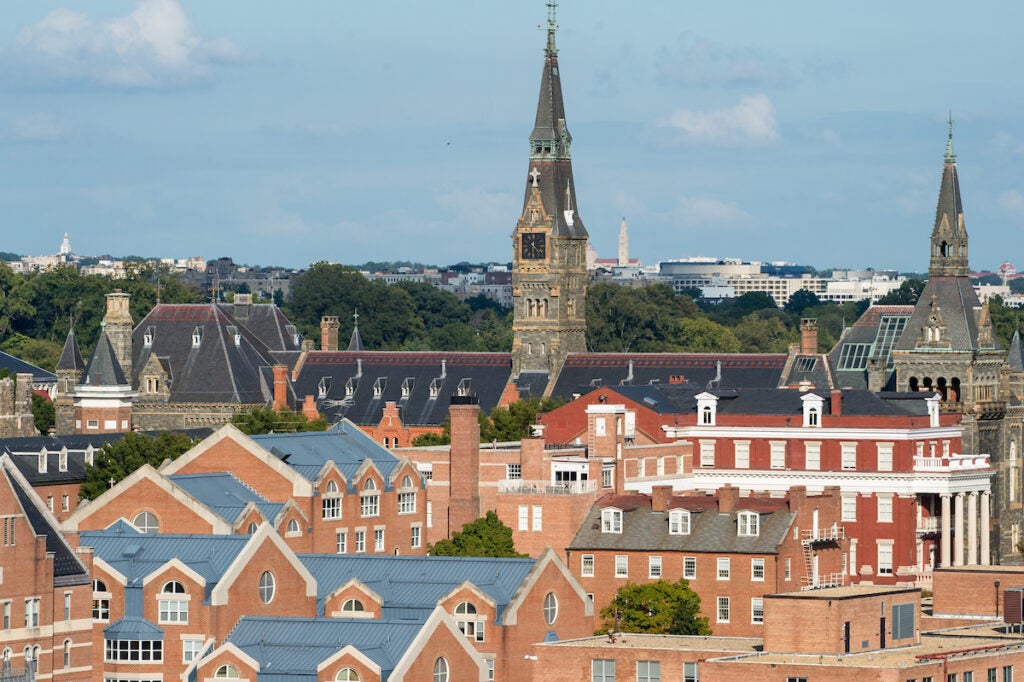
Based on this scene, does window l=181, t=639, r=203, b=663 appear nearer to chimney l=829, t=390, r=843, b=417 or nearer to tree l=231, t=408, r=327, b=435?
chimney l=829, t=390, r=843, b=417

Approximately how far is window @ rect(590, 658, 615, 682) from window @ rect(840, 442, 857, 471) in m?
54.4

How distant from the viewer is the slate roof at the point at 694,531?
438 ft

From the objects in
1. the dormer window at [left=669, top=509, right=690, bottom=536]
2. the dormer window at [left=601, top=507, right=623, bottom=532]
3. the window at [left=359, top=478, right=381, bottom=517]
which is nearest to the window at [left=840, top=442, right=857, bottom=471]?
the dormer window at [left=601, top=507, right=623, bottom=532]

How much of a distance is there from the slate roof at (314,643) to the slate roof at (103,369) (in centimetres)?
8061

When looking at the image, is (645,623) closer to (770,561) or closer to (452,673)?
(770,561)

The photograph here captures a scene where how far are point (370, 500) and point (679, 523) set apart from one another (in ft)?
52.9

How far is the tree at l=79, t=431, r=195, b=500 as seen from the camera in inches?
6012

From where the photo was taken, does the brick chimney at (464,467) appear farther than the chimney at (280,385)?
No

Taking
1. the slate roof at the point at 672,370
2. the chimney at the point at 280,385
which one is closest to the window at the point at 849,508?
the slate roof at the point at 672,370

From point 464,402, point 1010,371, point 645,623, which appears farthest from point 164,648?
point 1010,371

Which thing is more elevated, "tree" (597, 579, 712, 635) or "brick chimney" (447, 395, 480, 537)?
"brick chimney" (447, 395, 480, 537)

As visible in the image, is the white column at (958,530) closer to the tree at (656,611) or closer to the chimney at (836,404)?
the chimney at (836,404)

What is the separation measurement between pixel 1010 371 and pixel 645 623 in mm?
60830

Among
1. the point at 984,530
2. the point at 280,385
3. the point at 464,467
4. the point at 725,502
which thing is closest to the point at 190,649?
the point at 725,502
